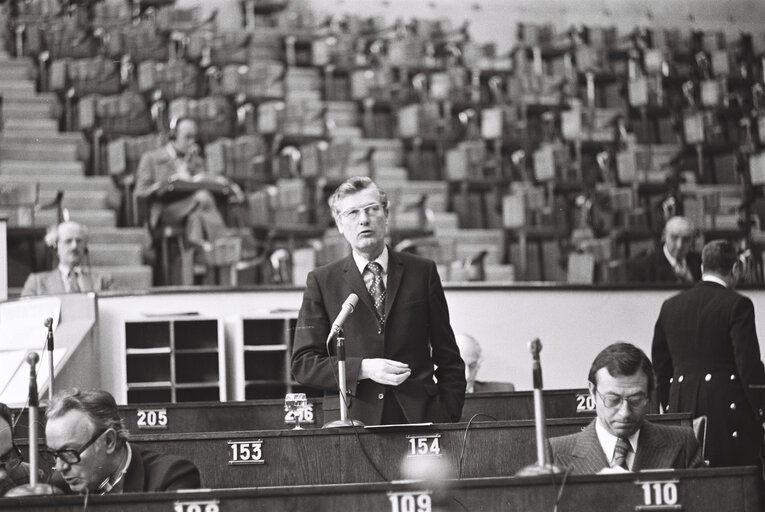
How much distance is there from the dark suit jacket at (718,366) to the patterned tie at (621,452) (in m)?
1.39

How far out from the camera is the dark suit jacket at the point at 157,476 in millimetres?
2660

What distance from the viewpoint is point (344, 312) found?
3156mm

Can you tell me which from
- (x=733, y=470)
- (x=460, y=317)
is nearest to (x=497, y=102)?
(x=460, y=317)

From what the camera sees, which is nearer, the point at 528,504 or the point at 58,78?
the point at 528,504

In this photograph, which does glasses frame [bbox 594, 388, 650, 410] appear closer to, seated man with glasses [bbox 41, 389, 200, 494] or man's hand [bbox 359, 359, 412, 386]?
man's hand [bbox 359, 359, 412, 386]

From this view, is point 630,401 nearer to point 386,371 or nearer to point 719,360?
point 386,371

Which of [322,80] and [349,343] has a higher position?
[322,80]

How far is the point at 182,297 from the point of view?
621 centimetres

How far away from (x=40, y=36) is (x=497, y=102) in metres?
4.34

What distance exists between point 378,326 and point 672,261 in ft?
11.0

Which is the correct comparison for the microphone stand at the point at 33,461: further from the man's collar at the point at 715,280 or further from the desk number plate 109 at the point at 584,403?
the man's collar at the point at 715,280

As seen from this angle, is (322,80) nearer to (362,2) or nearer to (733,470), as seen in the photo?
(362,2)

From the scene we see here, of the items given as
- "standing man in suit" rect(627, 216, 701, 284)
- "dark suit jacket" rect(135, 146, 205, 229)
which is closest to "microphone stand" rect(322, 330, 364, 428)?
"standing man in suit" rect(627, 216, 701, 284)

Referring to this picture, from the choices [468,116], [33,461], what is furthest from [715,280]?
[468,116]
